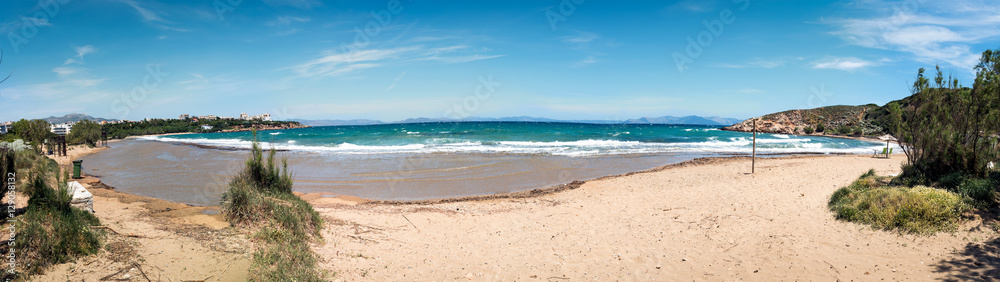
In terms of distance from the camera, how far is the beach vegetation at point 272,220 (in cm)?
461

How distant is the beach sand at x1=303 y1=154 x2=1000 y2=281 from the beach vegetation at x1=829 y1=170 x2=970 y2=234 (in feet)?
0.67

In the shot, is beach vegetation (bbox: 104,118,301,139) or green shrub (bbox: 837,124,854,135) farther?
beach vegetation (bbox: 104,118,301,139)

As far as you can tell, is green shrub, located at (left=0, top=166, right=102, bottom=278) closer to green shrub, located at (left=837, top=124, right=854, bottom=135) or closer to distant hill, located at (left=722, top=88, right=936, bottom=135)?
green shrub, located at (left=837, top=124, right=854, bottom=135)

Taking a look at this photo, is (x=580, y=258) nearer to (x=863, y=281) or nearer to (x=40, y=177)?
(x=863, y=281)

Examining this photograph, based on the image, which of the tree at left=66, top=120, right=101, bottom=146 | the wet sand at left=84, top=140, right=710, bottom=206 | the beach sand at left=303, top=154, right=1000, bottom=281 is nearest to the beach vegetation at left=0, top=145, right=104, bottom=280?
the beach sand at left=303, top=154, right=1000, bottom=281

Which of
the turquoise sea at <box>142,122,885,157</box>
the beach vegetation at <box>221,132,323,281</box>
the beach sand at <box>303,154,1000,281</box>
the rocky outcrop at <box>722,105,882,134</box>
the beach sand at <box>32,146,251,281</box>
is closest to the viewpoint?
the beach sand at <box>32,146,251,281</box>

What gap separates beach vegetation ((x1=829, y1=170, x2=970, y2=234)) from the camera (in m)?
6.19

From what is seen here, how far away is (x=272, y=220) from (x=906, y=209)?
9.90m

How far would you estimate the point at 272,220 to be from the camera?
6.10 metres

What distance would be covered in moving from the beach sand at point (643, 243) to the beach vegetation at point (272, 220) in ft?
1.18

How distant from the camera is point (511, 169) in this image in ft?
56.3

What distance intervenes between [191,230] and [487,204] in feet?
19.5

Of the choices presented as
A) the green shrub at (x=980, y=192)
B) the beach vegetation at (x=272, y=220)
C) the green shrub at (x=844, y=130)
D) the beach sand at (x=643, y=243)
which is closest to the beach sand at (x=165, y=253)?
the beach vegetation at (x=272, y=220)

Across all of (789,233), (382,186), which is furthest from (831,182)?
(382,186)
